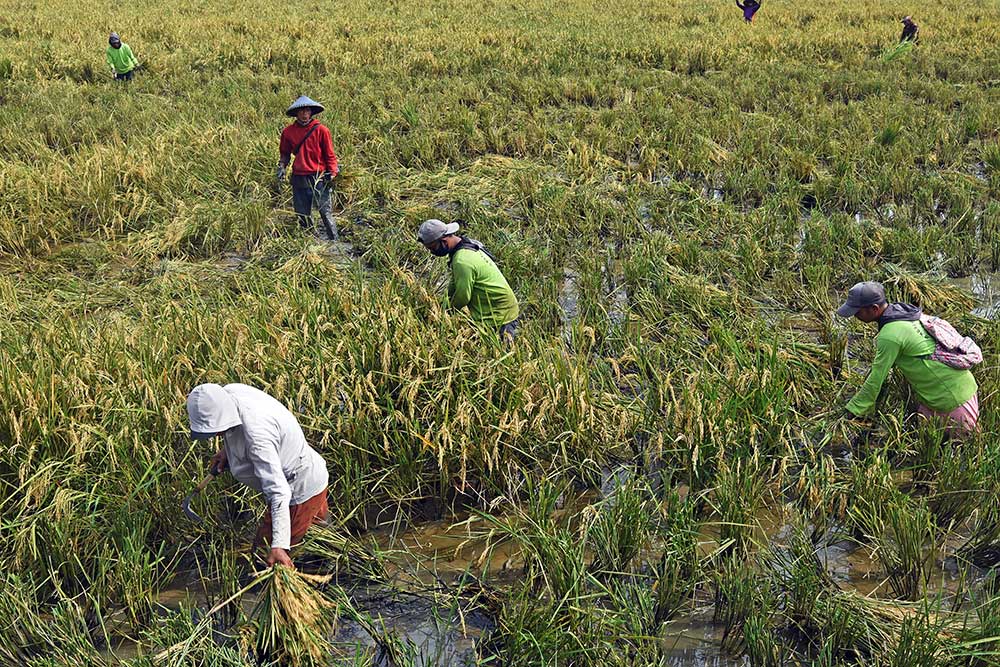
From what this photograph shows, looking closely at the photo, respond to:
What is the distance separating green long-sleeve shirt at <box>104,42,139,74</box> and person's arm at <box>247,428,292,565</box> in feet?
36.9

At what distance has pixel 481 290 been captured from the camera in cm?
482

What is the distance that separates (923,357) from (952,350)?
5.5 inches

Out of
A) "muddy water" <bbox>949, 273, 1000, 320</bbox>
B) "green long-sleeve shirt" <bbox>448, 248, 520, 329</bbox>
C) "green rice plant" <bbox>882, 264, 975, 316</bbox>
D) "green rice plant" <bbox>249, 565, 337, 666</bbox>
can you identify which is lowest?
"muddy water" <bbox>949, 273, 1000, 320</bbox>

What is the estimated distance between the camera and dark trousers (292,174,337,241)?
276 inches

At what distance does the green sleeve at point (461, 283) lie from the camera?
4.71m

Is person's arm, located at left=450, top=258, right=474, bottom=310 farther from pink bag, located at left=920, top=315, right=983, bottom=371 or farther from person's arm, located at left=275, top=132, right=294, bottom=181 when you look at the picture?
person's arm, located at left=275, top=132, right=294, bottom=181

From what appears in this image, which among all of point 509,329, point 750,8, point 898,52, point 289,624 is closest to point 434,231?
point 509,329

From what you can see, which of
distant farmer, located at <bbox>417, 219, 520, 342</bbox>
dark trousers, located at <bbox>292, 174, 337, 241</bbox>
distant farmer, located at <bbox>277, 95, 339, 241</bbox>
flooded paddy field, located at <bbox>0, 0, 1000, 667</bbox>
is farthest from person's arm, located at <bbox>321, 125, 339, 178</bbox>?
distant farmer, located at <bbox>417, 219, 520, 342</bbox>

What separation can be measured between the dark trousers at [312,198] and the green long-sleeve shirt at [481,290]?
2651mm

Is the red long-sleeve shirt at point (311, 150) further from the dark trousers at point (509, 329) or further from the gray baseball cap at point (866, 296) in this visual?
the gray baseball cap at point (866, 296)

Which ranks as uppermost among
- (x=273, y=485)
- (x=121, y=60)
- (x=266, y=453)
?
(x=121, y=60)

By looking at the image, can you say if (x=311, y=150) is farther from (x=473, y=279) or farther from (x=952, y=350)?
(x=952, y=350)

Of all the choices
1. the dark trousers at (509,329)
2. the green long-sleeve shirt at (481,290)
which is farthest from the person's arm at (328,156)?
the dark trousers at (509,329)

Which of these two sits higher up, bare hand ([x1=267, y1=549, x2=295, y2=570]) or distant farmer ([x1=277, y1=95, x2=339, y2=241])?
distant farmer ([x1=277, y1=95, x2=339, y2=241])
